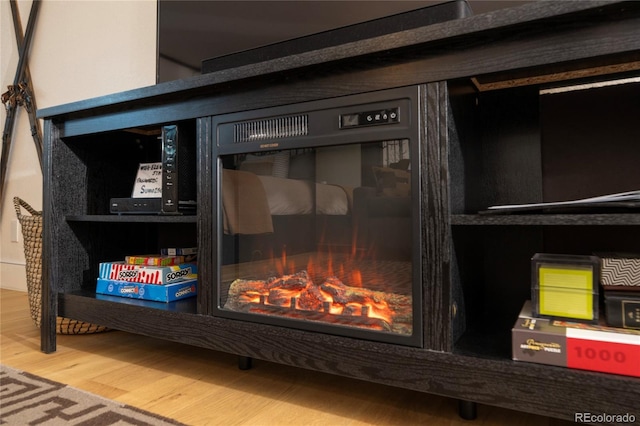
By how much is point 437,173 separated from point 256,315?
50cm

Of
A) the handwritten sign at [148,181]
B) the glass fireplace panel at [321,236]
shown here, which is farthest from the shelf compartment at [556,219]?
the handwritten sign at [148,181]

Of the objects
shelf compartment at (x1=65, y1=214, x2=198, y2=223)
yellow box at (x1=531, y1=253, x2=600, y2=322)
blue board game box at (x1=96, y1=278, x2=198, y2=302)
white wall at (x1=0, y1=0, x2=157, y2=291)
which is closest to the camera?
yellow box at (x1=531, y1=253, x2=600, y2=322)

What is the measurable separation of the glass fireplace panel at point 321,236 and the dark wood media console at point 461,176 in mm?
43

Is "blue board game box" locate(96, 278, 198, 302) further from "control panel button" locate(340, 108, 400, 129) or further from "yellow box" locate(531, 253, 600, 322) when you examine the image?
"yellow box" locate(531, 253, 600, 322)

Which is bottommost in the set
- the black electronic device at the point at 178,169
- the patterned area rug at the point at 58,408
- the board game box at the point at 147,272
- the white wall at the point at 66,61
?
the patterned area rug at the point at 58,408

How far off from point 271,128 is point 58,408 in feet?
2.52

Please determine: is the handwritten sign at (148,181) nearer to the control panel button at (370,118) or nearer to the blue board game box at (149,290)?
the blue board game box at (149,290)

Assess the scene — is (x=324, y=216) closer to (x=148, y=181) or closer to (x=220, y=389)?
(x=220, y=389)

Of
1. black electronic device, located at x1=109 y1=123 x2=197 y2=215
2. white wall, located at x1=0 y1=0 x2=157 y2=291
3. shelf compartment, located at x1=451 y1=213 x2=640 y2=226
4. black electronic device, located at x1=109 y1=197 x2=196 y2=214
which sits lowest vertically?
shelf compartment, located at x1=451 y1=213 x2=640 y2=226

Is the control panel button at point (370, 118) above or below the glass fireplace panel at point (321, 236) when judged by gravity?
above

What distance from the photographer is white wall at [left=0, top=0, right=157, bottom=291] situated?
5.84 ft

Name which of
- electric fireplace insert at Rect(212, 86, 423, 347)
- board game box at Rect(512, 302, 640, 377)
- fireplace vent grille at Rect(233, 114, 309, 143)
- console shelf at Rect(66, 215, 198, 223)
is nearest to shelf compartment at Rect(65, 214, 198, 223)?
console shelf at Rect(66, 215, 198, 223)

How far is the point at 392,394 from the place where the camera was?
98cm

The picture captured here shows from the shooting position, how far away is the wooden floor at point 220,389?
868 millimetres
